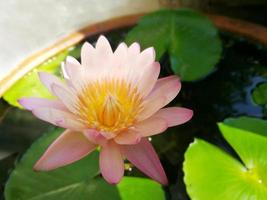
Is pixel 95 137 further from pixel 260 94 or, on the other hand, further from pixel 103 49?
pixel 260 94

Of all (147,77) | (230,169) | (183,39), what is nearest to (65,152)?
(147,77)

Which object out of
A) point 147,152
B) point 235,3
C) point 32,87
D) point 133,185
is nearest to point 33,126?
point 32,87

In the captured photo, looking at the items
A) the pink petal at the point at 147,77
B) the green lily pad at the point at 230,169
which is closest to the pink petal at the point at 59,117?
the pink petal at the point at 147,77

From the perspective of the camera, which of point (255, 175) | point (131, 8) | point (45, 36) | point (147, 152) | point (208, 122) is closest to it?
point (147, 152)

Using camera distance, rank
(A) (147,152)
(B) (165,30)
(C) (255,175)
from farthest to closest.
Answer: (B) (165,30), (C) (255,175), (A) (147,152)

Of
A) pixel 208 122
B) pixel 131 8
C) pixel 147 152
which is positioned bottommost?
pixel 208 122

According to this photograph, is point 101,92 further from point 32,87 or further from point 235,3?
point 235,3

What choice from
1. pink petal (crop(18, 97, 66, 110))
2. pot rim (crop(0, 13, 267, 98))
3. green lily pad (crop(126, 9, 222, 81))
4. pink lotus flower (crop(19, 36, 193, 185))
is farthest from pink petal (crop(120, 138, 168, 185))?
pot rim (crop(0, 13, 267, 98))
